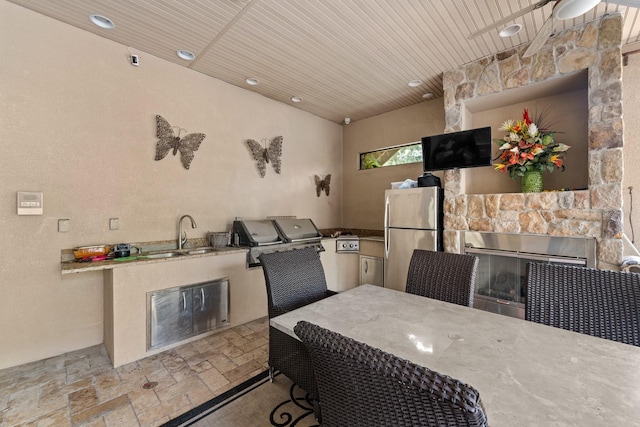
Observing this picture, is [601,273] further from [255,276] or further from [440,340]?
[255,276]

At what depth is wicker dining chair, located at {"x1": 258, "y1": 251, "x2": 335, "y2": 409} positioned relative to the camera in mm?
1662

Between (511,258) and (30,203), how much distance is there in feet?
14.9

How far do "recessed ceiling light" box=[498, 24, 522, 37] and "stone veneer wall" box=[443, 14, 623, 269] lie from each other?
1.03 feet

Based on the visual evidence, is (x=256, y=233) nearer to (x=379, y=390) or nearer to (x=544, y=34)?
(x=379, y=390)

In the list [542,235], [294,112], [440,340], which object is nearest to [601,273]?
[440,340]

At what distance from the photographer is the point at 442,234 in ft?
10.7

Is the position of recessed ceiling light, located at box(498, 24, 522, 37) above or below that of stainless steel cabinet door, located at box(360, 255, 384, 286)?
above

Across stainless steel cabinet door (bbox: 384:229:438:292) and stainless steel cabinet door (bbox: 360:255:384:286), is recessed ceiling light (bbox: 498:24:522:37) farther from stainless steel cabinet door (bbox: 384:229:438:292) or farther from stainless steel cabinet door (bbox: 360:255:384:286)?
stainless steel cabinet door (bbox: 360:255:384:286)

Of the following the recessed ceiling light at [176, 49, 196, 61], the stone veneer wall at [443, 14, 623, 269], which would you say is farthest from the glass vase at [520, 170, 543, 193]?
the recessed ceiling light at [176, 49, 196, 61]

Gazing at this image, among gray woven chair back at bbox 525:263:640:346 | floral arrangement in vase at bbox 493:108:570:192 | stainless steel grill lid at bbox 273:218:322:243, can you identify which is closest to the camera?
gray woven chair back at bbox 525:263:640:346

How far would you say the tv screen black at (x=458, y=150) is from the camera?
2906 millimetres

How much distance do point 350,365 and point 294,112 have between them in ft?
13.8

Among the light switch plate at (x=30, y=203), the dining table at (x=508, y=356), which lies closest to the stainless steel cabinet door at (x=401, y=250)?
the dining table at (x=508, y=356)

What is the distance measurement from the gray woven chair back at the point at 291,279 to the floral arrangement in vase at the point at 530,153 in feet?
7.71
